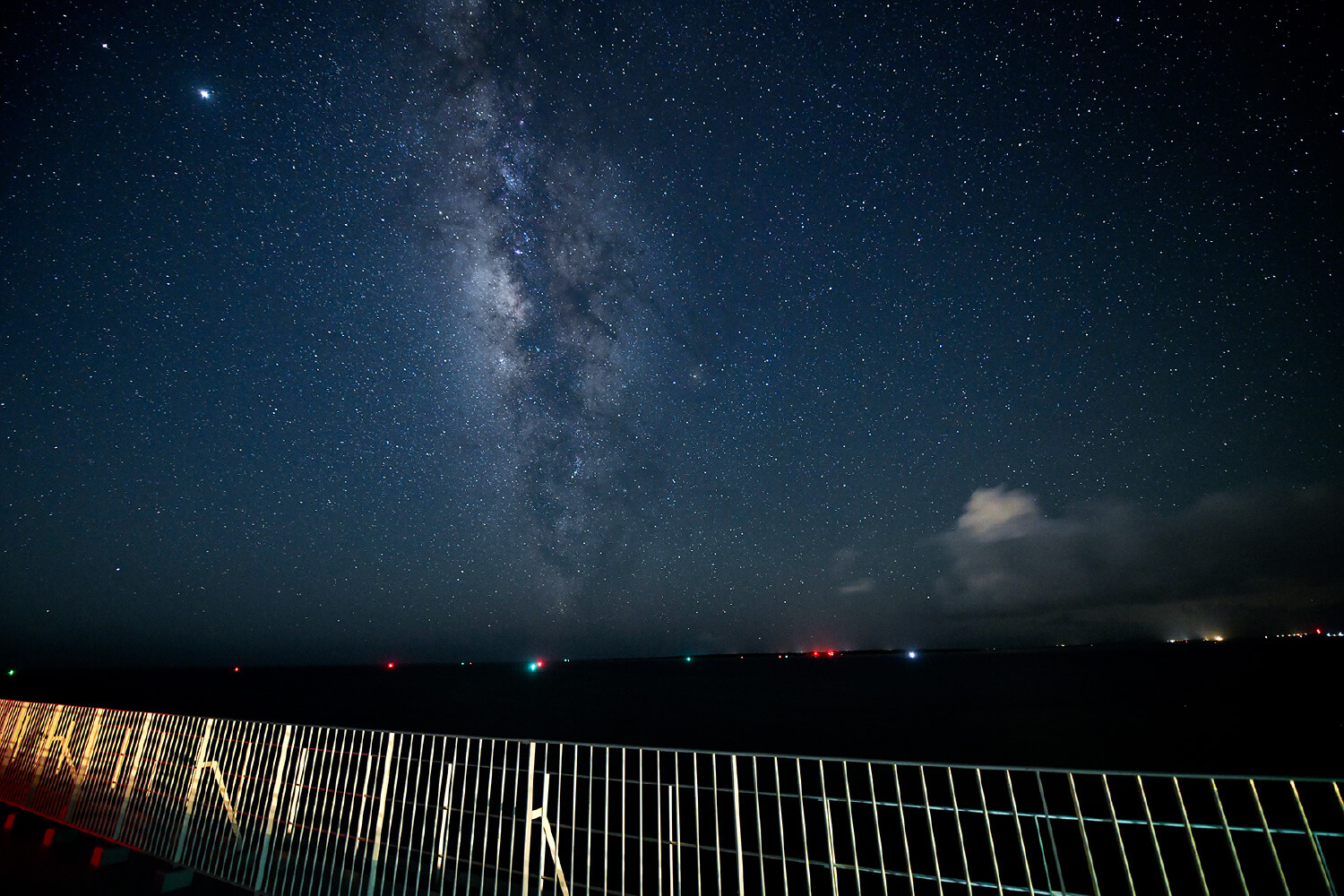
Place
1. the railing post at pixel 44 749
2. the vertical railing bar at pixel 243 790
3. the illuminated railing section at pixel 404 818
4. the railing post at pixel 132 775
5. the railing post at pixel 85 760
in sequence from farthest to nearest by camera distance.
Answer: the railing post at pixel 44 749 → the railing post at pixel 85 760 → the railing post at pixel 132 775 → the vertical railing bar at pixel 243 790 → the illuminated railing section at pixel 404 818

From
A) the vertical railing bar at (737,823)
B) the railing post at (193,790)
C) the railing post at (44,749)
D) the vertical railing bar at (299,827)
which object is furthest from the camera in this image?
the railing post at (44,749)

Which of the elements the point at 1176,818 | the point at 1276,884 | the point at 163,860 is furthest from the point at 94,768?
the point at 1176,818

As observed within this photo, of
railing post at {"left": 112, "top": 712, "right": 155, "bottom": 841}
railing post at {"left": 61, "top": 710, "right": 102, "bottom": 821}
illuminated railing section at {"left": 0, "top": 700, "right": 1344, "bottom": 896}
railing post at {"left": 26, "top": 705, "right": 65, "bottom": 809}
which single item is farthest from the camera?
railing post at {"left": 26, "top": 705, "right": 65, "bottom": 809}

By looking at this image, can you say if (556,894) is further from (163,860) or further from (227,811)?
(163,860)

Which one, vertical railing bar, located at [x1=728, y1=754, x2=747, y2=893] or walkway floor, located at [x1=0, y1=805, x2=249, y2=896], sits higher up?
vertical railing bar, located at [x1=728, y1=754, x2=747, y2=893]

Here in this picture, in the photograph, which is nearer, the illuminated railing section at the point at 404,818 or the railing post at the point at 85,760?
the illuminated railing section at the point at 404,818

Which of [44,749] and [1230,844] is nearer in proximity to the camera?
[1230,844]

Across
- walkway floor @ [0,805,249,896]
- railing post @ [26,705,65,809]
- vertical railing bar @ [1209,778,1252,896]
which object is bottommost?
walkway floor @ [0,805,249,896]

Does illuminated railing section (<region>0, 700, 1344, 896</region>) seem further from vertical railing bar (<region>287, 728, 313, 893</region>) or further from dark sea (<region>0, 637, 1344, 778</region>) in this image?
dark sea (<region>0, 637, 1344, 778</region>)

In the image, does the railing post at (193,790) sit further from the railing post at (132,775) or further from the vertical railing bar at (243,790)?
the railing post at (132,775)

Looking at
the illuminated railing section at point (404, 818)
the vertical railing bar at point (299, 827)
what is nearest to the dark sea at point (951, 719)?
the illuminated railing section at point (404, 818)

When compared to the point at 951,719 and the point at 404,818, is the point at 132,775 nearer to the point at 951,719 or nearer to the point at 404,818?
the point at 404,818

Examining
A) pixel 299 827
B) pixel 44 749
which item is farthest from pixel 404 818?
pixel 44 749

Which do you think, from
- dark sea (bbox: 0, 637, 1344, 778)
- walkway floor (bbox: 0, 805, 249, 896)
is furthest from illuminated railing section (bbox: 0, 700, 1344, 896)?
dark sea (bbox: 0, 637, 1344, 778)
